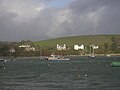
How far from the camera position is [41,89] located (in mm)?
66000

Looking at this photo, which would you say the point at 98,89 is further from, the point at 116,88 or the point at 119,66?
the point at 119,66

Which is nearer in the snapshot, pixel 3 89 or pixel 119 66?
pixel 3 89

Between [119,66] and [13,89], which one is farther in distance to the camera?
[119,66]

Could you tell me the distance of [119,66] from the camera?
166250 millimetres

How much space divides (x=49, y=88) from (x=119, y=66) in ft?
337

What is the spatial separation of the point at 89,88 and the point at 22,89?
1290 cm

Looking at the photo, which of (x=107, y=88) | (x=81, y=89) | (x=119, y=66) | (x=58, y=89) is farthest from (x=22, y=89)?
(x=119, y=66)

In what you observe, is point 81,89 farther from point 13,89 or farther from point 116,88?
point 13,89

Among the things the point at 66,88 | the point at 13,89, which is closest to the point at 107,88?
the point at 66,88

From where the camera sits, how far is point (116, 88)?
221 ft

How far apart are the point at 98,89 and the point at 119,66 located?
4035 inches

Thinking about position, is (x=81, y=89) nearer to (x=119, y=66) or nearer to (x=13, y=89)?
(x=13, y=89)

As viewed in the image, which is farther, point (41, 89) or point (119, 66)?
point (119, 66)

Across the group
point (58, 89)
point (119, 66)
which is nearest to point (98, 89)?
point (58, 89)
